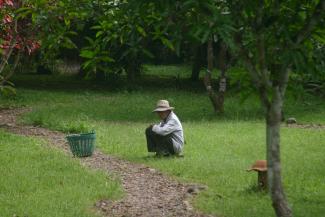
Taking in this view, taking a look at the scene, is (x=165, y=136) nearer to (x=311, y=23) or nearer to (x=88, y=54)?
(x=88, y=54)

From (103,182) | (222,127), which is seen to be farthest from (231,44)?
(222,127)

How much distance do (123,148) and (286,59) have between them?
8.05 meters

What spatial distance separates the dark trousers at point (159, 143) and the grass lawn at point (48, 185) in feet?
4.53

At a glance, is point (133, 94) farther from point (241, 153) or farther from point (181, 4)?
point (181, 4)

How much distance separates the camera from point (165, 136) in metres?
10.9

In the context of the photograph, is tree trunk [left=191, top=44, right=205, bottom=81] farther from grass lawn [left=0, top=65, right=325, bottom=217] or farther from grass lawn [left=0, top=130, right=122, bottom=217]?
grass lawn [left=0, top=130, right=122, bottom=217]

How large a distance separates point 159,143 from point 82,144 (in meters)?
1.26

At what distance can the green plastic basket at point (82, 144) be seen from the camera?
35.8 feet

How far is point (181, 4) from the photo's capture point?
4309mm

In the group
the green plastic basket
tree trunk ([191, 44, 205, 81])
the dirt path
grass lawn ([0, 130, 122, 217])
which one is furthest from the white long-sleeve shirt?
tree trunk ([191, 44, 205, 81])

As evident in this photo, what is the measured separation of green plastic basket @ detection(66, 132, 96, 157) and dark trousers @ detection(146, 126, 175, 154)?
95 centimetres

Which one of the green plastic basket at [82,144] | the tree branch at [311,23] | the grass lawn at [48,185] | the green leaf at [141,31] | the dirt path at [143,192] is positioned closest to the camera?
the tree branch at [311,23]

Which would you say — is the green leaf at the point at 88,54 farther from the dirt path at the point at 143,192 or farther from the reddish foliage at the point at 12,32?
the reddish foliage at the point at 12,32

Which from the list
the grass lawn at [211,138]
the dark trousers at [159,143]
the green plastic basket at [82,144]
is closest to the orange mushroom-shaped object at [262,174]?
the grass lawn at [211,138]
